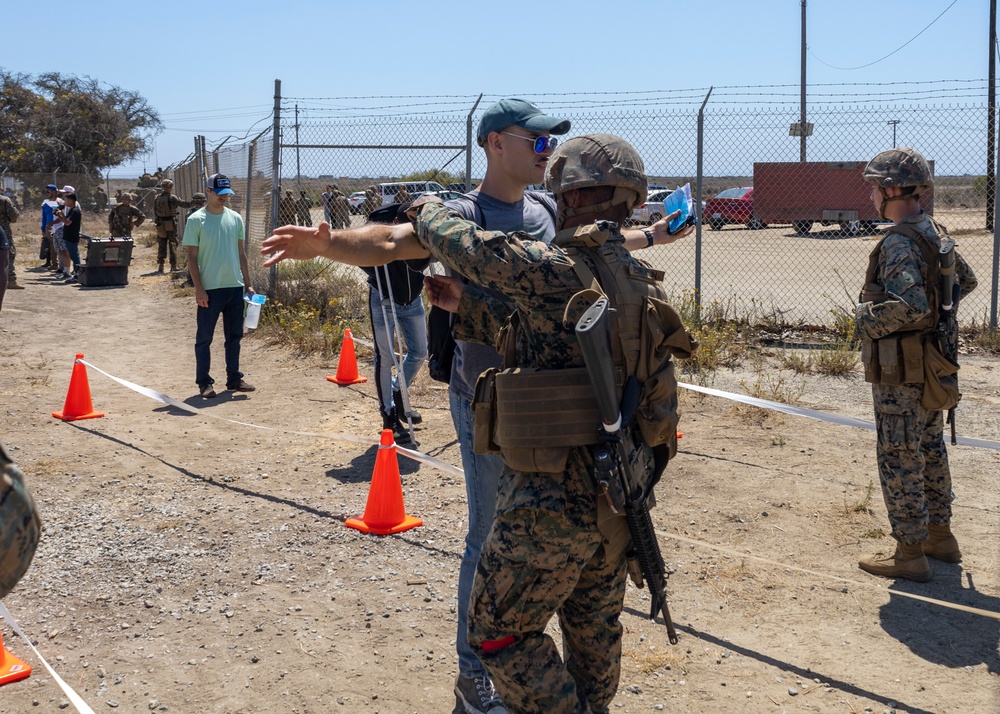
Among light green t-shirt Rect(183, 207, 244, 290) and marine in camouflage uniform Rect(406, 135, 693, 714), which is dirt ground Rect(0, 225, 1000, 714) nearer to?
marine in camouflage uniform Rect(406, 135, 693, 714)

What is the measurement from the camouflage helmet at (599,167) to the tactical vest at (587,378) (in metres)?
0.13

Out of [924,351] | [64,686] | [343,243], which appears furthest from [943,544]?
[64,686]

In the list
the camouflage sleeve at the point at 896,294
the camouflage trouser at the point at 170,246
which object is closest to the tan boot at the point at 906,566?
the camouflage sleeve at the point at 896,294

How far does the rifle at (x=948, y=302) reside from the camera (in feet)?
12.6

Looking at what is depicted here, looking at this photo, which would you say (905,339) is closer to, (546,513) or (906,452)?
(906,452)

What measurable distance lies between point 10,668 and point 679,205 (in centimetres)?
312

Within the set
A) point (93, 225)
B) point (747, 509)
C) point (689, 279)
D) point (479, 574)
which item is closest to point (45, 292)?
point (689, 279)

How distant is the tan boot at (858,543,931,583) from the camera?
4074 millimetres

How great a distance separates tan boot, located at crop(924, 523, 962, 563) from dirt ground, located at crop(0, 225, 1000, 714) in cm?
6

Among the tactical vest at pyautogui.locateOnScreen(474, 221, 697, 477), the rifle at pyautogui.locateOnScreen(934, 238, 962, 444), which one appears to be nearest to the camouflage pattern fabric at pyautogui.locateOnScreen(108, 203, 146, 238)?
the rifle at pyautogui.locateOnScreen(934, 238, 962, 444)

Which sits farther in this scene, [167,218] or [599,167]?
[167,218]

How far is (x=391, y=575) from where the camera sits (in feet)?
14.0

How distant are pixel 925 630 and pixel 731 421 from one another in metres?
3.05

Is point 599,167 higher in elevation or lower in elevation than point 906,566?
higher
